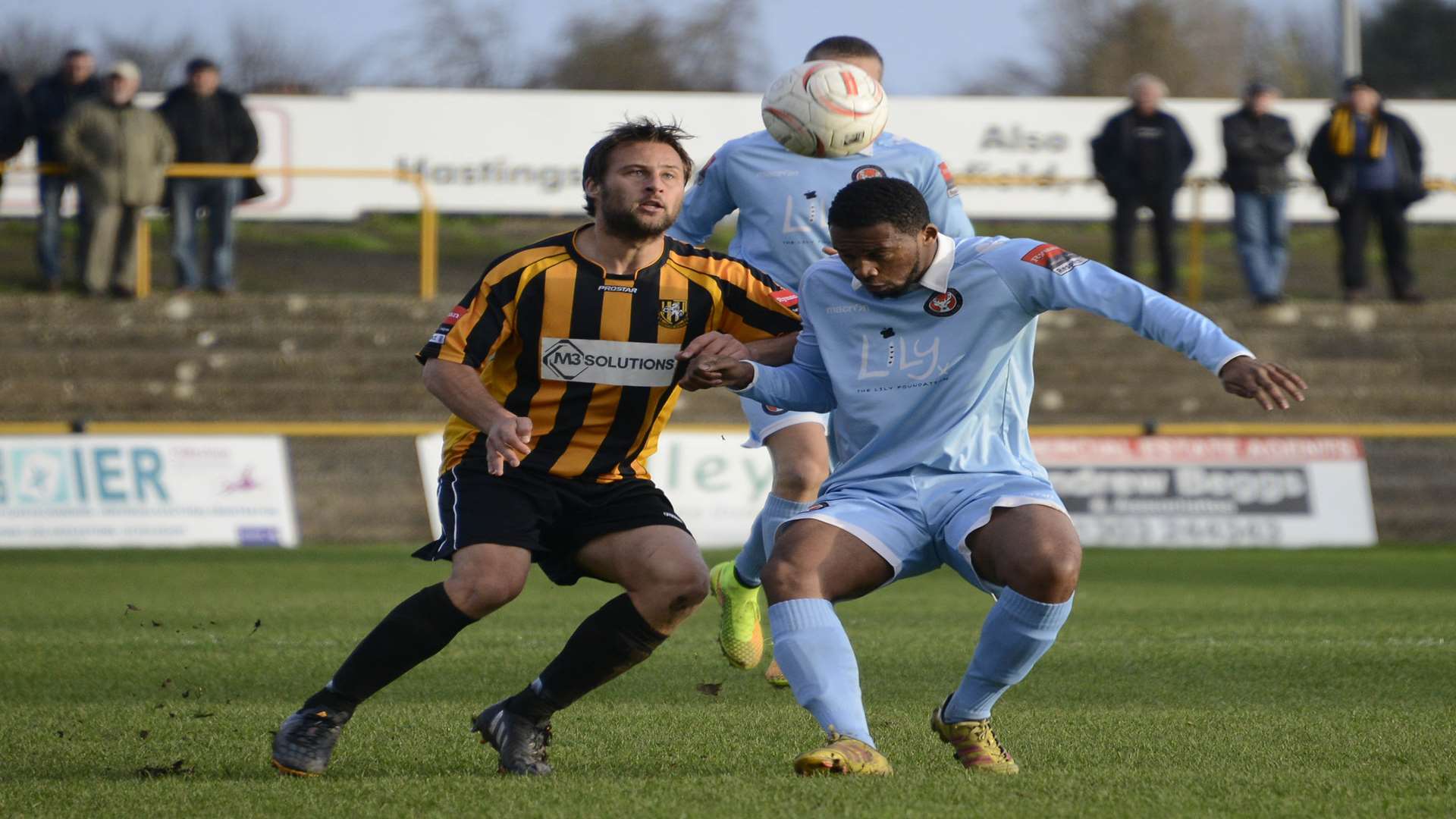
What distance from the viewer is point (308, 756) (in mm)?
4617

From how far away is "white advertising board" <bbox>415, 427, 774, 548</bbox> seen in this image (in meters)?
14.0

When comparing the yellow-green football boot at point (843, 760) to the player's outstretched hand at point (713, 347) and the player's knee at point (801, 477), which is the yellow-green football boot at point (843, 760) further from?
the player's knee at point (801, 477)

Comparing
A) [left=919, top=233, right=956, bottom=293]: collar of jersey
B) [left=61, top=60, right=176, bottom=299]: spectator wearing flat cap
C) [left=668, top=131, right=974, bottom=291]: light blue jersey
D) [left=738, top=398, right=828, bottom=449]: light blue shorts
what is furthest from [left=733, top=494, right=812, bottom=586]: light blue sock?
[left=61, top=60, right=176, bottom=299]: spectator wearing flat cap

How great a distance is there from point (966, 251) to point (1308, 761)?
5.22ft

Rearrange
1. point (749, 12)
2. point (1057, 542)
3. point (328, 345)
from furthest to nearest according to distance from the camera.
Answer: point (749, 12) < point (328, 345) < point (1057, 542)

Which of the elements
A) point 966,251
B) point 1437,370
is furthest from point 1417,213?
point 966,251

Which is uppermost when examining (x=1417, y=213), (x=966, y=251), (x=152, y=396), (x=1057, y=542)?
(x=966, y=251)

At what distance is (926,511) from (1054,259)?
2.39ft

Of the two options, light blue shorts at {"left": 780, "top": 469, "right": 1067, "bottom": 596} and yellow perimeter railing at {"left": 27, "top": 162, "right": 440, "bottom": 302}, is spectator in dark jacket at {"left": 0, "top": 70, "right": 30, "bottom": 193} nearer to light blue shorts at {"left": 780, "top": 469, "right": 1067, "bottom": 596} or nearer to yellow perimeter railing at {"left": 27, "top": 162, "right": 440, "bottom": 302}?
yellow perimeter railing at {"left": 27, "top": 162, "right": 440, "bottom": 302}

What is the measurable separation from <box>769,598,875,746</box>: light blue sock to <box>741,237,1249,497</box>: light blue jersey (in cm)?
52

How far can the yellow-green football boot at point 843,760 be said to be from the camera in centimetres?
428

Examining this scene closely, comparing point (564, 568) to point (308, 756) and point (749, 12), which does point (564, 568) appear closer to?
point (308, 756)

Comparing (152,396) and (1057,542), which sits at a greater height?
(1057,542)

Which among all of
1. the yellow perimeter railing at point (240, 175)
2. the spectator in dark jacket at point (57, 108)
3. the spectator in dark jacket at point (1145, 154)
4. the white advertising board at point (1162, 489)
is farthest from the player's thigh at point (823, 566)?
the spectator in dark jacket at point (57, 108)
